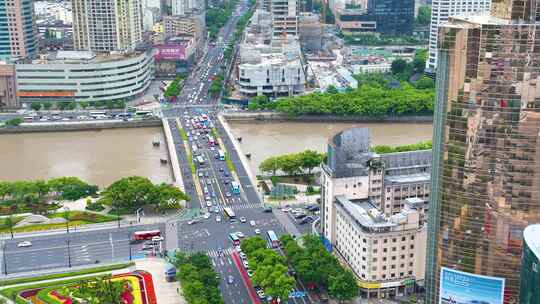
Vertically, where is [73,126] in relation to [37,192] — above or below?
→ above

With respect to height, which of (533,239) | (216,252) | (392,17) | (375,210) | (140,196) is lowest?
(216,252)

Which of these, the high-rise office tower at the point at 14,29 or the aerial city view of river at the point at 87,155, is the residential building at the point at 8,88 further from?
the aerial city view of river at the point at 87,155

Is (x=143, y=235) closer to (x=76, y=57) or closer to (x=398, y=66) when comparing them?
(x=76, y=57)

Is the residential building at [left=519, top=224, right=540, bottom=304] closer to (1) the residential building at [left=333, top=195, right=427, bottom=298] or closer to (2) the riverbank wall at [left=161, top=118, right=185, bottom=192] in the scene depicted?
(1) the residential building at [left=333, top=195, right=427, bottom=298]

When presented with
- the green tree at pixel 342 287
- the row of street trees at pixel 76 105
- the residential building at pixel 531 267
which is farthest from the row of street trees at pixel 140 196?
the row of street trees at pixel 76 105

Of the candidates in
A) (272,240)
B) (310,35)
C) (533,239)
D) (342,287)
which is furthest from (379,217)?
(310,35)

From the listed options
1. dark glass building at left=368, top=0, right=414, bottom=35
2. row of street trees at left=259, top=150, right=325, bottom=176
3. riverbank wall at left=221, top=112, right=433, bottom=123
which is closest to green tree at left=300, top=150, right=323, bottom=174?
row of street trees at left=259, top=150, right=325, bottom=176

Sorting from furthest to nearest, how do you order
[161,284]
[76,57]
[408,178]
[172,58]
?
1. [172,58]
2. [76,57]
3. [408,178]
4. [161,284]
